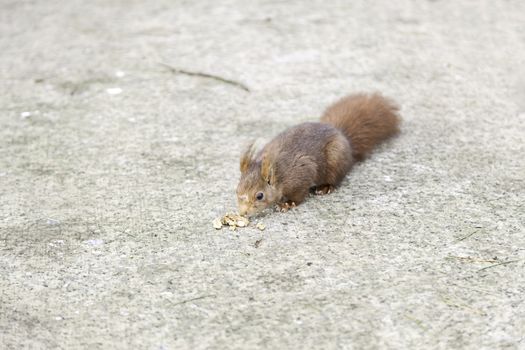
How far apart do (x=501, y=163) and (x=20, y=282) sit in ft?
7.60

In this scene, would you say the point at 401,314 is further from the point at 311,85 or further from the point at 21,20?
the point at 21,20

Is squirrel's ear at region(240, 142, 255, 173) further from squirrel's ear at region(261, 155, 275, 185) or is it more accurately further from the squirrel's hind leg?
the squirrel's hind leg

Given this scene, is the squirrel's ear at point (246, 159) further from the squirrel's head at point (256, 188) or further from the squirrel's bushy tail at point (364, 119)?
the squirrel's bushy tail at point (364, 119)

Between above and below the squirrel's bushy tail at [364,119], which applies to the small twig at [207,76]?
below

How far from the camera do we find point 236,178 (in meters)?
3.58

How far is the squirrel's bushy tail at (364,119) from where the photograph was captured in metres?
3.69

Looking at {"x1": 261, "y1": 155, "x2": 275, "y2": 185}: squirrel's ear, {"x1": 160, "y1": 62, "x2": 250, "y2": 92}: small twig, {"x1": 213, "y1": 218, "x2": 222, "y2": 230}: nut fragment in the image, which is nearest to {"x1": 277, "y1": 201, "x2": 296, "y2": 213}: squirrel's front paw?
{"x1": 261, "y1": 155, "x2": 275, "y2": 185}: squirrel's ear

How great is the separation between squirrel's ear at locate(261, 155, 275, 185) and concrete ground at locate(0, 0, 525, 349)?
0.17 m

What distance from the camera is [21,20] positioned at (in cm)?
586

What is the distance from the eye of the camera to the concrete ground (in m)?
2.57

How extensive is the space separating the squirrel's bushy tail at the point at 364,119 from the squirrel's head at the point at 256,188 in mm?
601

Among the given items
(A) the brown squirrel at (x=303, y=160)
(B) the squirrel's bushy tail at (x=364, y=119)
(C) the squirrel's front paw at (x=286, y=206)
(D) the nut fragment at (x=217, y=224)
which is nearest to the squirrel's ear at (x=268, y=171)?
(A) the brown squirrel at (x=303, y=160)

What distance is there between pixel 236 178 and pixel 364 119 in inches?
29.2

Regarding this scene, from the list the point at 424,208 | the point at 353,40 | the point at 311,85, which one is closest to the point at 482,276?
the point at 424,208
